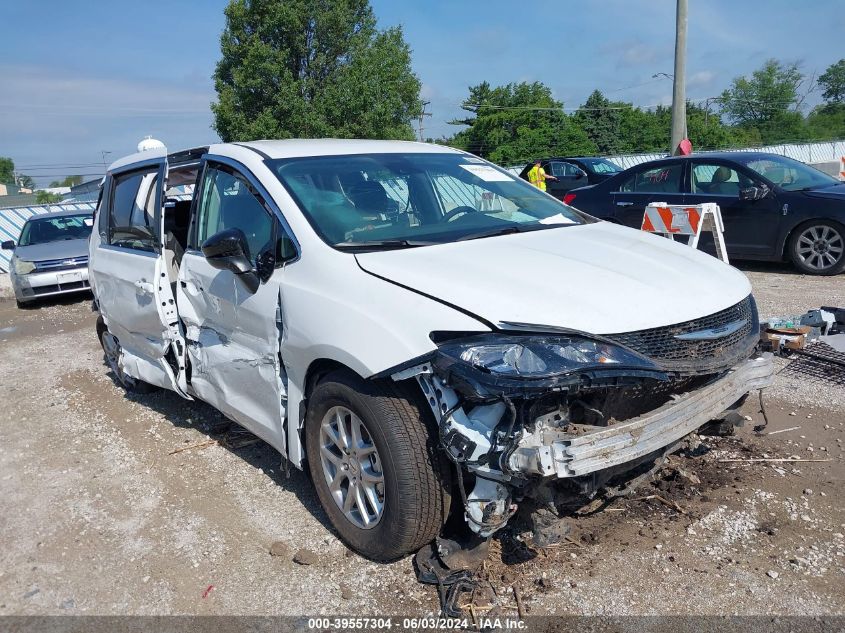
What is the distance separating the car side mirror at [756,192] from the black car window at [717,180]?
13 cm

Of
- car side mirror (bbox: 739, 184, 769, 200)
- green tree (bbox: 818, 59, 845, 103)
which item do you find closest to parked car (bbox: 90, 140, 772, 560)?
car side mirror (bbox: 739, 184, 769, 200)

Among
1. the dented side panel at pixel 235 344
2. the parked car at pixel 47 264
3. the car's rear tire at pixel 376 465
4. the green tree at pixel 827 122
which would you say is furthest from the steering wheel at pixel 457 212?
the green tree at pixel 827 122

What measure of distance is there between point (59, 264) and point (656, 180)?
965 cm

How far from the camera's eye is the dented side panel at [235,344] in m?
3.45

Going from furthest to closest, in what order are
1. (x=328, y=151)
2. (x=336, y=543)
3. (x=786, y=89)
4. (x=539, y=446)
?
1. (x=786, y=89)
2. (x=328, y=151)
3. (x=336, y=543)
4. (x=539, y=446)

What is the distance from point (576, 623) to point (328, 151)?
280cm

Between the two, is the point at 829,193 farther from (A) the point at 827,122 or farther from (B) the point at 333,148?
(A) the point at 827,122

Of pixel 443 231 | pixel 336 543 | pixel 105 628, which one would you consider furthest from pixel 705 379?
pixel 105 628

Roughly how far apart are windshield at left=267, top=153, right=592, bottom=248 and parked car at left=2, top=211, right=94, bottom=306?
343 inches

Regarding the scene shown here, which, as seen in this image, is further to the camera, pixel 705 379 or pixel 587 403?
pixel 705 379

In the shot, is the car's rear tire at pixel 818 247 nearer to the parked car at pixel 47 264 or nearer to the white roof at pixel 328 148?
the white roof at pixel 328 148

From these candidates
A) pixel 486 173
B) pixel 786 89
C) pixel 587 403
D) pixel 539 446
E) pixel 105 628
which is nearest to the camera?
pixel 539 446

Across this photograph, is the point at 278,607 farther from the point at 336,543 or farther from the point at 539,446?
the point at 539,446

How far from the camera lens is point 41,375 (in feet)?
23.5
